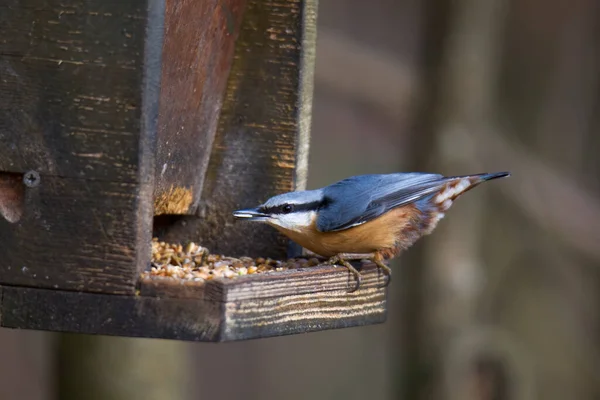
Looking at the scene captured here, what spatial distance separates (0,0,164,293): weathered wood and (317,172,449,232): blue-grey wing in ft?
3.20

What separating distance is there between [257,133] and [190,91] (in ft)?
1.35

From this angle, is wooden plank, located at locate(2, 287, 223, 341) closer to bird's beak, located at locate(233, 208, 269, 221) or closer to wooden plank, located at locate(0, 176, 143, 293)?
wooden plank, located at locate(0, 176, 143, 293)

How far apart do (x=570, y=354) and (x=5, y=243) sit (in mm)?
5826

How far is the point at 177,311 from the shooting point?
2.71 metres

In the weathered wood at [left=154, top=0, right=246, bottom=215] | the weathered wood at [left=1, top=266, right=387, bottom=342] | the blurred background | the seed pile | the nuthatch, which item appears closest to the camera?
the weathered wood at [left=1, top=266, right=387, bottom=342]

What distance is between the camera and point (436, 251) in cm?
570

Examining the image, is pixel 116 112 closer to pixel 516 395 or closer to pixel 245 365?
pixel 516 395

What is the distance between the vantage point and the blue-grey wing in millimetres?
3623

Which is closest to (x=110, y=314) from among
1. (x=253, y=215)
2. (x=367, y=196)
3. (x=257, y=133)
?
(x=253, y=215)

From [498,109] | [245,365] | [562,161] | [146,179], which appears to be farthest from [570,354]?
[146,179]

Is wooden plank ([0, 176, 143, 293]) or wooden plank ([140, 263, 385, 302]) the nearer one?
wooden plank ([140, 263, 385, 302])

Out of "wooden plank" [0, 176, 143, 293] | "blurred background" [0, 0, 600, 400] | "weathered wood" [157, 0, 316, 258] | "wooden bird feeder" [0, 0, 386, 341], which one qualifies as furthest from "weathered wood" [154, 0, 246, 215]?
"blurred background" [0, 0, 600, 400]

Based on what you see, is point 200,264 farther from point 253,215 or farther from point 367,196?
point 367,196

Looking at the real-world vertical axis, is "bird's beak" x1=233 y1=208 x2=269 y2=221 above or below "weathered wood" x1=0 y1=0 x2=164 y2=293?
below
